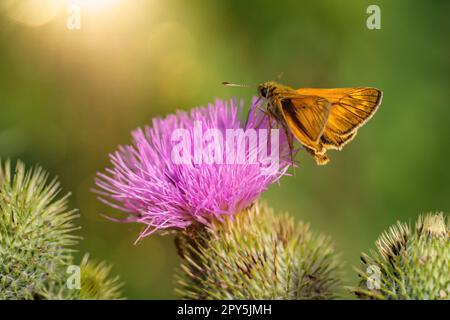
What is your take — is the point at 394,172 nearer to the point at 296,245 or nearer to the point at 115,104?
the point at 296,245

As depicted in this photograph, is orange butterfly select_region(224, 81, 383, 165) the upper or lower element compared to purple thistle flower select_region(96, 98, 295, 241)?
upper

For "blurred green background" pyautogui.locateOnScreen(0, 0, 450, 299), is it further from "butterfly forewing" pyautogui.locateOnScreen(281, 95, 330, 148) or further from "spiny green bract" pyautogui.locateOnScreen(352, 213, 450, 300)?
"butterfly forewing" pyautogui.locateOnScreen(281, 95, 330, 148)

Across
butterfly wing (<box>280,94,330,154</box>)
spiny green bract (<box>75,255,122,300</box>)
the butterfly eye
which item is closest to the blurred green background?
spiny green bract (<box>75,255,122,300</box>)

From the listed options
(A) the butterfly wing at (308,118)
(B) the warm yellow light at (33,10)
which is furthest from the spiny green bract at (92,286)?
(B) the warm yellow light at (33,10)

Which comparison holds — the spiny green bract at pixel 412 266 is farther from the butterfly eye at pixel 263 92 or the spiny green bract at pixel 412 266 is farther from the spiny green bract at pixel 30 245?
the spiny green bract at pixel 30 245

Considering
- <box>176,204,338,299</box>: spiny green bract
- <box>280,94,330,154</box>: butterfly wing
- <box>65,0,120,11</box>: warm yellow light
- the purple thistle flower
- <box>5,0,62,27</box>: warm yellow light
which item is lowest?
<box>176,204,338,299</box>: spiny green bract
